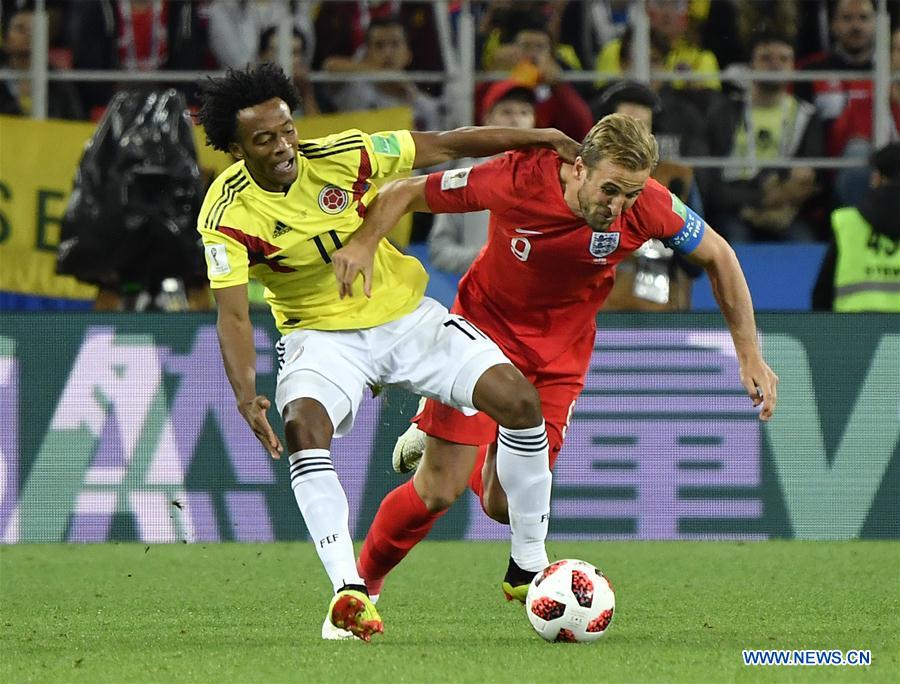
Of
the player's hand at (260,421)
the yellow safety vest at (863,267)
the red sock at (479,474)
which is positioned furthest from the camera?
the yellow safety vest at (863,267)

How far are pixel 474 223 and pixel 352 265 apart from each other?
390 centimetres

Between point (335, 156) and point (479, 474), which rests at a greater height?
point (335, 156)

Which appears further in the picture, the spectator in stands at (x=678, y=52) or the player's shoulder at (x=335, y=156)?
the spectator in stands at (x=678, y=52)

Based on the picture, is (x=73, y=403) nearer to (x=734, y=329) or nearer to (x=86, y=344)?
(x=86, y=344)

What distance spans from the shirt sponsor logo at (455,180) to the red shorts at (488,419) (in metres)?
0.86

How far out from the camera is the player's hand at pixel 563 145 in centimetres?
623

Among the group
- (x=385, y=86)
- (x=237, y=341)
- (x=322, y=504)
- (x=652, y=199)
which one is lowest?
(x=322, y=504)

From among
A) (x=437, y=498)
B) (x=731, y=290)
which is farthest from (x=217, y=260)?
(x=731, y=290)

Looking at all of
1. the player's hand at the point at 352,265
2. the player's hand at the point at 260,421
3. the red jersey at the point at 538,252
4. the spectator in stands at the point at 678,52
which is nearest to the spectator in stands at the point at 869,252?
the spectator in stands at the point at 678,52

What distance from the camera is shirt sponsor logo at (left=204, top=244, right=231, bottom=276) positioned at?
6.02 metres

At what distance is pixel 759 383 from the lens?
19.9 ft

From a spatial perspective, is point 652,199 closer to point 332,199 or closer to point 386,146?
point 386,146

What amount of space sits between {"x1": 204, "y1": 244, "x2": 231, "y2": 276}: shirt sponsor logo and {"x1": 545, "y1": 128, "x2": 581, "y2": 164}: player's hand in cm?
121

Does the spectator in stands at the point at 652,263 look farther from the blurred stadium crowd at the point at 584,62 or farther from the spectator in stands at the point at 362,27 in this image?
the spectator in stands at the point at 362,27
